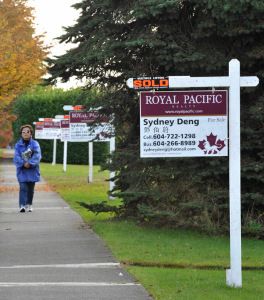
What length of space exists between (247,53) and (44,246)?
170 inches

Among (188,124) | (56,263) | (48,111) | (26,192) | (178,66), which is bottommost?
(56,263)

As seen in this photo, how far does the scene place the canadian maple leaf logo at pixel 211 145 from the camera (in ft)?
26.9

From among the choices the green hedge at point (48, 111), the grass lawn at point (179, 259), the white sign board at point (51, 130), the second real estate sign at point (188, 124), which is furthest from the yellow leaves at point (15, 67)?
the green hedge at point (48, 111)

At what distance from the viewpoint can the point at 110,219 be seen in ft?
46.1

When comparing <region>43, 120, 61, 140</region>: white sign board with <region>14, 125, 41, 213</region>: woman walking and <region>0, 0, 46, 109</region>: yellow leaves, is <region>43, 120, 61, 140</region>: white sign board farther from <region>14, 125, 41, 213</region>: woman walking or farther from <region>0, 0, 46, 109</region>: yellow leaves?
<region>14, 125, 41, 213</region>: woman walking

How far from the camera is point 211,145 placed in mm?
8219

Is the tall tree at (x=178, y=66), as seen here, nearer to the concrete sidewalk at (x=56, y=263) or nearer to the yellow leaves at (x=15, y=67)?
Result: the concrete sidewalk at (x=56, y=263)

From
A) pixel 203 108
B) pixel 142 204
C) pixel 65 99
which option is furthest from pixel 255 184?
pixel 65 99

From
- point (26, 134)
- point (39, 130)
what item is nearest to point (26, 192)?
point (26, 134)

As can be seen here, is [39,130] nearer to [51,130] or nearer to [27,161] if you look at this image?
[51,130]

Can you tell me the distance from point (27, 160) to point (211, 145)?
7.97 meters

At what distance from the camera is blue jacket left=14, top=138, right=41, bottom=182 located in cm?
1557

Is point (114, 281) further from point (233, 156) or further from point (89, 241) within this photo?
point (89, 241)

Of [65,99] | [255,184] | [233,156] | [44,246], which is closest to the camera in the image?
[233,156]
